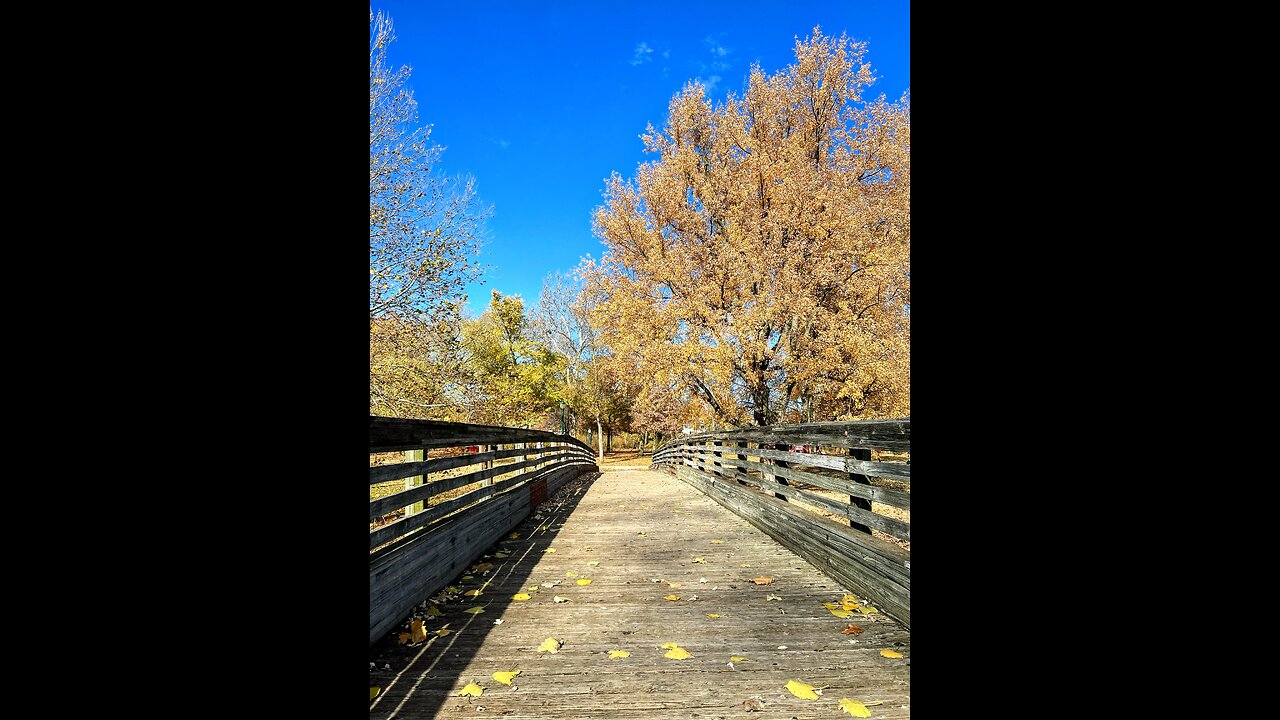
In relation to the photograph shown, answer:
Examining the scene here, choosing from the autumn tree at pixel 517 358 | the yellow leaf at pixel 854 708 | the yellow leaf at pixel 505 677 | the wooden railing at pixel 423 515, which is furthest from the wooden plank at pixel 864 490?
the autumn tree at pixel 517 358

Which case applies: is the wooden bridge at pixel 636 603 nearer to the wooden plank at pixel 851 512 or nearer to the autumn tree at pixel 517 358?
the wooden plank at pixel 851 512

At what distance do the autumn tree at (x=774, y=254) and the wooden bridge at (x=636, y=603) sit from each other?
5767 mm

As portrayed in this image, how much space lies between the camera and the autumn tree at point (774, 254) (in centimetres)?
1093

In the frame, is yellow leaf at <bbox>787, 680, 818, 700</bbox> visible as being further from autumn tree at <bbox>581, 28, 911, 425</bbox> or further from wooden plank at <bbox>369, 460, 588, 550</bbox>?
autumn tree at <bbox>581, 28, 911, 425</bbox>

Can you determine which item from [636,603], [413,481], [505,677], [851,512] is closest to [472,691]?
[505,677]

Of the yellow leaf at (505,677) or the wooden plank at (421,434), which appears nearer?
the yellow leaf at (505,677)

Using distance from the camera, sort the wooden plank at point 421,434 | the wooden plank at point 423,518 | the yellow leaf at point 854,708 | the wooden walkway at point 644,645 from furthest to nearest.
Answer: the wooden plank at point 421,434 < the wooden plank at point 423,518 < the wooden walkway at point 644,645 < the yellow leaf at point 854,708

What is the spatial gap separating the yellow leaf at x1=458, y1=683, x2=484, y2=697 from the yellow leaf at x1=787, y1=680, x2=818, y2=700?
5.04ft
